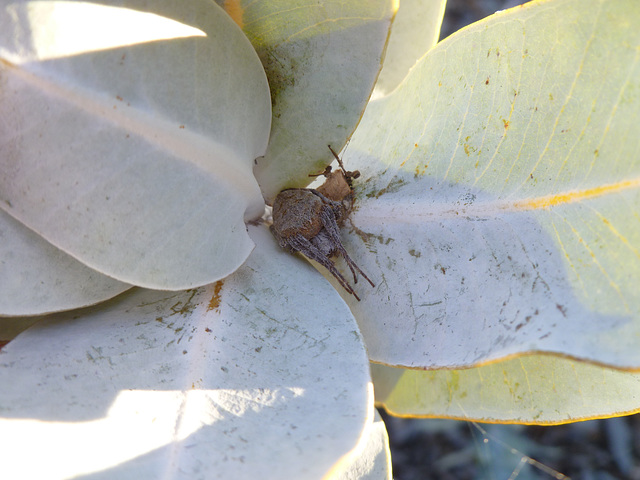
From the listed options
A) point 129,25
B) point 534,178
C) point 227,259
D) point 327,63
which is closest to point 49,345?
point 227,259

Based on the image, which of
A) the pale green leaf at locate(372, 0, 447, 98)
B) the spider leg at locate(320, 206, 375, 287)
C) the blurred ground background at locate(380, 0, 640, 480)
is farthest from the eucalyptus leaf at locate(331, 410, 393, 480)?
the blurred ground background at locate(380, 0, 640, 480)

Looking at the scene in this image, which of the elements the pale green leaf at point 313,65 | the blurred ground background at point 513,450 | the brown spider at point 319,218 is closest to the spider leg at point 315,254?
the brown spider at point 319,218

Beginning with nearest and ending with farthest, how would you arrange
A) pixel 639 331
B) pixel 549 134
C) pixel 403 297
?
pixel 639 331 → pixel 549 134 → pixel 403 297

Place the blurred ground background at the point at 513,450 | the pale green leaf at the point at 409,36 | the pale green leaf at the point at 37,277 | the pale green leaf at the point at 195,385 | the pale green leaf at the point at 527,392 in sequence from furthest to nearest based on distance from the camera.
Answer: the blurred ground background at the point at 513,450 → the pale green leaf at the point at 409,36 → the pale green leaf at the point at 527,392 → the pale green leaf at the point at 37,277 → the pale green leaf at the point at 195,385

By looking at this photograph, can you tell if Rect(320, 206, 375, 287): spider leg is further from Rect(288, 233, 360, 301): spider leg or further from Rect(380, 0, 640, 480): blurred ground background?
Rect(380, 0, 640, 480): blurred ground background

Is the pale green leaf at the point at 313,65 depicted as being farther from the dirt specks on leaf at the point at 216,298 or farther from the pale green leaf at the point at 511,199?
the dirt specks on leaf at the point at 216,298

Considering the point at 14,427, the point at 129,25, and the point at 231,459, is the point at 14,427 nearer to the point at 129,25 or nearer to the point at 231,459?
the point at 231,459
